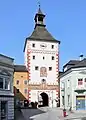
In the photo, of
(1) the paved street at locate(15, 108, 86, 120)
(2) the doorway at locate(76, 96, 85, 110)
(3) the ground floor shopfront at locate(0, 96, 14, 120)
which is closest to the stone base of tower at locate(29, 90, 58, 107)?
(2) the doorway at locate(76, 96, 85, 110)

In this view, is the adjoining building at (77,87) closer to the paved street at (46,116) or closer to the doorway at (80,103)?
the doorway at (80,103)

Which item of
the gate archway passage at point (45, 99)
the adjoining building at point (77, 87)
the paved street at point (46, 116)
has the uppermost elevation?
the adjoining building at point (77, 87)

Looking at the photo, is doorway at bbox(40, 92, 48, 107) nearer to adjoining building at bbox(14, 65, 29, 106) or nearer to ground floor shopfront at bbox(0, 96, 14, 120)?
adjoining building at bbox(14, 65, 29, 106)

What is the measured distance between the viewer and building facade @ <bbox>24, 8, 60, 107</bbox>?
64.2 m

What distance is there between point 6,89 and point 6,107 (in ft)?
6.19

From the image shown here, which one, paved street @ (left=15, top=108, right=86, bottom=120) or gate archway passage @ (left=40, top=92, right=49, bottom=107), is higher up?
gate archway passage @ (left=40, top=92, right=49, bottom=107)

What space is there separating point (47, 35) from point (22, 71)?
11542 millimetres

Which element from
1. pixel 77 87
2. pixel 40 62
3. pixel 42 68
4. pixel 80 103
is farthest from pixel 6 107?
pixel 40 62

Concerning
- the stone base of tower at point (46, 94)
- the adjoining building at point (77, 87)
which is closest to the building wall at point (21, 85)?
the stone base of tower at point (46, 94)

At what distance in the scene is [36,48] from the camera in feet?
219

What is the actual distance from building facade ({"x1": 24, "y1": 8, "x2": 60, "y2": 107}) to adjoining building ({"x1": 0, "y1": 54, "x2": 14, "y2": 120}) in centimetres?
3175

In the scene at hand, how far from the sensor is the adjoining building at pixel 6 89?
3041cm

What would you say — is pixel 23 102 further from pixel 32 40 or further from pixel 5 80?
pixel 5 80

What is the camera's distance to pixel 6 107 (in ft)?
102
